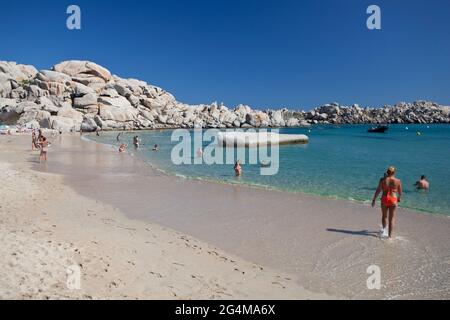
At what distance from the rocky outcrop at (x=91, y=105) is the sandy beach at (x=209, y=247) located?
204ft

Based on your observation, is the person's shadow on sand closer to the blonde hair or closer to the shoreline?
the blonde hair

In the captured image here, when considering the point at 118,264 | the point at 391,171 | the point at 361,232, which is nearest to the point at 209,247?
the point at 118,264

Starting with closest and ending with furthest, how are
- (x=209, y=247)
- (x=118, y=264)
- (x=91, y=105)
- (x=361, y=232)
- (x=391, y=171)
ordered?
(x=118, y=264) → (x=209, y=247) → (x=391, y=171) → (x=361, y=232) → (x=91, y=105)

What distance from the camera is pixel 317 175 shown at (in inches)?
797

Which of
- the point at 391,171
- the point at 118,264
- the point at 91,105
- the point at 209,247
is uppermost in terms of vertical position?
the point at 91,105

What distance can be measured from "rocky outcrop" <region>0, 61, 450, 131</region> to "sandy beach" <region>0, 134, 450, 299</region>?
62056 millimetres

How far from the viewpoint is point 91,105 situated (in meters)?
81.4

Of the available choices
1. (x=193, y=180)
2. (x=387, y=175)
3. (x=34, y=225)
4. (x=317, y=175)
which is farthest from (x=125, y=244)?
(x=317, y=175)

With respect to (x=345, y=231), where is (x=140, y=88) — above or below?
above

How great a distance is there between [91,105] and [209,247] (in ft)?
265

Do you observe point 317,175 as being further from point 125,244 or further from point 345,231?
point 125,244

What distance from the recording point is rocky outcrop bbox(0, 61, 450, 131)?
234 feet

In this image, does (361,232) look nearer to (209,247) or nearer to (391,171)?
(391,171)
